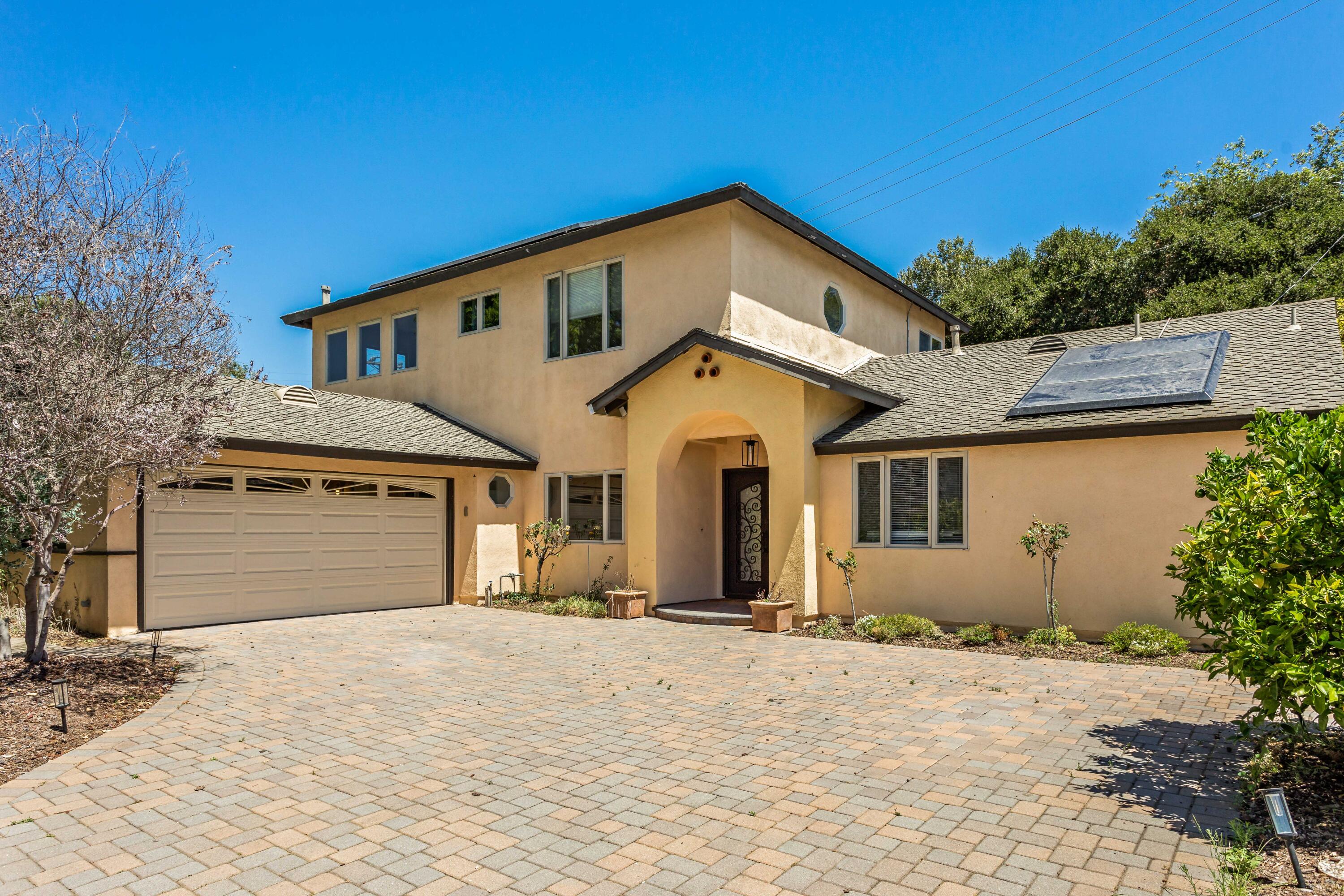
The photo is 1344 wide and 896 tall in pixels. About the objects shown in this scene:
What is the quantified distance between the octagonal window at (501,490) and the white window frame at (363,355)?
5.30 m

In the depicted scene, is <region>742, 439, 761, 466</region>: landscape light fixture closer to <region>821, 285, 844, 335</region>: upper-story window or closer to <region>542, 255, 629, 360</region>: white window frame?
Result: <region>542, 255, 629, 360</region>: white window frame

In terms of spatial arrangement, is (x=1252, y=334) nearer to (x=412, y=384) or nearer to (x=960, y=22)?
(x=960, y=22)

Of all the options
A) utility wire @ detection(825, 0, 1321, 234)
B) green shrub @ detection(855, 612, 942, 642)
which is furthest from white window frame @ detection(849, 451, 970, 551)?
utility wire @ detection(825, 0, 1321, 234)

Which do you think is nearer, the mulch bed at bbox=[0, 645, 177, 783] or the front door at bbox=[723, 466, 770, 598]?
the mulch bed at bbox=[0, 645, 177, 783]

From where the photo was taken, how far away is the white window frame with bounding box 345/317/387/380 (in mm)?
19281

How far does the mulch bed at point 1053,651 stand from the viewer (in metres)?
9.13

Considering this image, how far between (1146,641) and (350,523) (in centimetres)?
1226

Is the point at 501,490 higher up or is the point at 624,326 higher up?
the point at 624,326

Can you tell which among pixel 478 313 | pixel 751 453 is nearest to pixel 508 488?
pixel 478 313

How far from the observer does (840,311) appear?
1667 centimetres

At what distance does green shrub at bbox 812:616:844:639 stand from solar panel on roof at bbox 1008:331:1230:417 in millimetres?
3999

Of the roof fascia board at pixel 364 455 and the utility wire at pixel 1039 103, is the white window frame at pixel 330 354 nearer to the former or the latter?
the roof fascia board at pixel 364 455

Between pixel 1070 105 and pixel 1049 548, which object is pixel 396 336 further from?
pixel 1070 105

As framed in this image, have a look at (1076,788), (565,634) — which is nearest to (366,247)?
(565,634)
